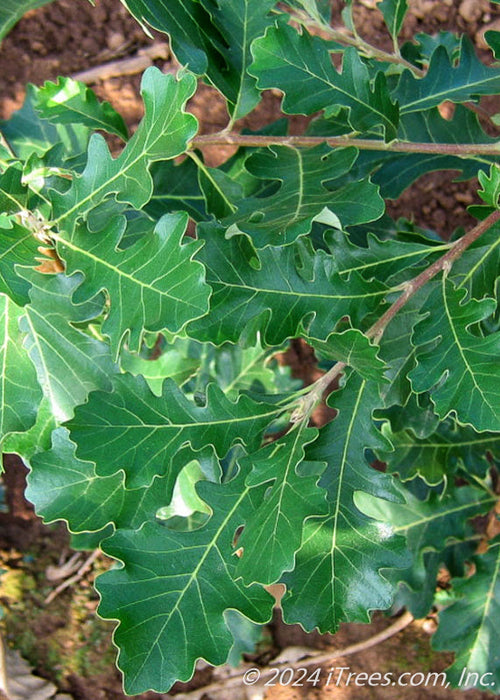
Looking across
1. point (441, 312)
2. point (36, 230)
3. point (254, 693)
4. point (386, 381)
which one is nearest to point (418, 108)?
point (441, 312)

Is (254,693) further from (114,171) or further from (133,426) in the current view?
(114,171)

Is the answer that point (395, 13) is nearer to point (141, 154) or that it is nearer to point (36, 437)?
point (141, 154)

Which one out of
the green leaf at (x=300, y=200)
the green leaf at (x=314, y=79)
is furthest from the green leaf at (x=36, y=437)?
the green leaf at (x=314, y=79)

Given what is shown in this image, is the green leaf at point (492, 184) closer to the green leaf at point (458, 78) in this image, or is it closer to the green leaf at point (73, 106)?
the green leaf at point (458, 78)

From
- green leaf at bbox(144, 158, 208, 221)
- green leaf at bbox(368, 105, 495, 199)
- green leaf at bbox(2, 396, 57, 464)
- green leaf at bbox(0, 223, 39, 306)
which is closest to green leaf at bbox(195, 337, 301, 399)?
green leaf at bbox(144, 158, 208, 221)

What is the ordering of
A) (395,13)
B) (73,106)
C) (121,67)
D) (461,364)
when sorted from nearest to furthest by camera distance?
(461,364) < (73,106) < (395,13) < (121,67)

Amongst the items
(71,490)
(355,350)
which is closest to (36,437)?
(71,490)
